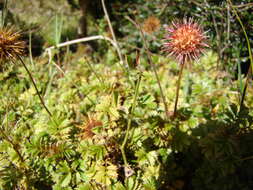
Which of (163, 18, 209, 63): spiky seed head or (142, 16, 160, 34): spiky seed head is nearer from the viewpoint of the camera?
(163, 18, 209, 63): spiky seed head

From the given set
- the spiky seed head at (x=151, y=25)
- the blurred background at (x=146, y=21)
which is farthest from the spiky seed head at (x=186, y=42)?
the spiky seed head at (x=151, y=25)

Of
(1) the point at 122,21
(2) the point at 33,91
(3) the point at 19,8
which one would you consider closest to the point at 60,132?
(2) the point at 33,91

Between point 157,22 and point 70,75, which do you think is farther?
point 157,22

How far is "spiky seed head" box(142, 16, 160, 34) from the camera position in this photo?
2807 mm

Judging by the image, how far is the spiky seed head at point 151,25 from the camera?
2807 millimetres

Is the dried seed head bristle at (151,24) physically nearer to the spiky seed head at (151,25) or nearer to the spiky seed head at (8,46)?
the spiky seed head at (151,25)

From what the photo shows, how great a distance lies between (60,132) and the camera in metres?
1.33

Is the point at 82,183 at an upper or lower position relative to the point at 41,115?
lower

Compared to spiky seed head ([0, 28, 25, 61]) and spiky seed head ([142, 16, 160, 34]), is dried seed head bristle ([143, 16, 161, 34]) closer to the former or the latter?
spiky seed head ([142, 16, 160, 34])

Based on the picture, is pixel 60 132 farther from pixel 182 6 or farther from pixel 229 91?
pixel 182 6

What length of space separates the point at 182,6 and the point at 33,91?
5.98 feet

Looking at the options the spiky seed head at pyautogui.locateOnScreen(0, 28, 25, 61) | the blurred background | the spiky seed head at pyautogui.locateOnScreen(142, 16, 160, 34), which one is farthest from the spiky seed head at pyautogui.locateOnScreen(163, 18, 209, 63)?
the spiky seed head at pyautogui.locateOnScreen(142, 16, 160, 34)

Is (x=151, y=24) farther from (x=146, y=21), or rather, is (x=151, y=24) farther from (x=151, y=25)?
(x=146, y=21)

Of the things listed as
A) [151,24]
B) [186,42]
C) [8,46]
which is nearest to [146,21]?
[151,24]
